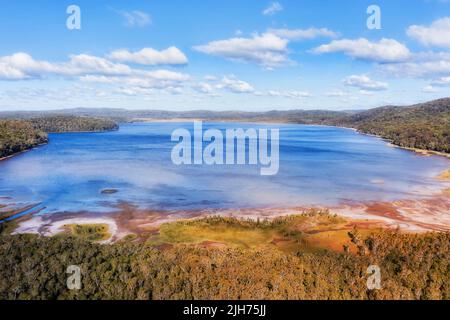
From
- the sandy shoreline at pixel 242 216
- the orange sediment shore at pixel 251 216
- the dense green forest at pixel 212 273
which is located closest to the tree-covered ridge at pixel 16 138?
the orange sediment shore at pixel 251 216

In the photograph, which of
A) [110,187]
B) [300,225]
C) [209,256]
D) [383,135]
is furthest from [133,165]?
[383,135]

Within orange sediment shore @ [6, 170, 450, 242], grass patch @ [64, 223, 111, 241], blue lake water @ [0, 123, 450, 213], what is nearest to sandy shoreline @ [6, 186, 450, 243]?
orange sediment shore @ [6, 170, 450, 242]

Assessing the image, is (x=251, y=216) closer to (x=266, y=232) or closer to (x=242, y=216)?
(x=242, y=216)

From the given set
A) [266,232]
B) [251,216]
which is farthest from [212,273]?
[251,216]

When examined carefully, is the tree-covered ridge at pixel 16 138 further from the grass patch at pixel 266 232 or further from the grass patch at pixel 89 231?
the grass patch at pixel 266 232

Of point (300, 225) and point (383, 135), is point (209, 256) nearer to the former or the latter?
point (300, 225)

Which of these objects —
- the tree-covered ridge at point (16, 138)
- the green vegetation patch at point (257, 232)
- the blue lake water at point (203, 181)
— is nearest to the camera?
the green vegetation patch at point (257, 232)
